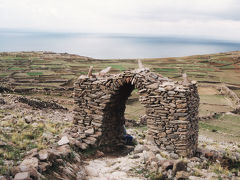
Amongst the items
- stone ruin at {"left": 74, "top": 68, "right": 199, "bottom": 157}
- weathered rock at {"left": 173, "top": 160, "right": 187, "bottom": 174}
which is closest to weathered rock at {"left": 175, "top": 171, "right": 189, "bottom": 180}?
weathered rock at {"left": 173, "top": 160, "right": 187, "bottom": 174}

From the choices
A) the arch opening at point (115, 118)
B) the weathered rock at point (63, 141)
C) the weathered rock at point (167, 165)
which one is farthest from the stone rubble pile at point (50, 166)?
the arch opening at point (115, 118)

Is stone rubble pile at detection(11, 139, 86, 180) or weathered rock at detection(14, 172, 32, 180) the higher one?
weathered rock at detection(14, 172, 32, 180)

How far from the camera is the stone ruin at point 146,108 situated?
10375mm

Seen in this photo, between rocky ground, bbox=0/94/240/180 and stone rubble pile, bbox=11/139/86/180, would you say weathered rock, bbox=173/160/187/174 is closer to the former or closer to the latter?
rocky ground, bbox=0/94/240/180

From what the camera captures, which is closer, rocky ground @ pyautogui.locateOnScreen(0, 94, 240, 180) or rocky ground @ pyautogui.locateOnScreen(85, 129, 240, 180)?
rocky ground @ pyautogui.locateOnScreen(0, 94, 240, 180)

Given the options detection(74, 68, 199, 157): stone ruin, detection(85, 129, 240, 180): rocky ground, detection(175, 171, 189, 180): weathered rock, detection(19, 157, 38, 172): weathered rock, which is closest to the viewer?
detection(19, 157, 38, 172): weathered rock

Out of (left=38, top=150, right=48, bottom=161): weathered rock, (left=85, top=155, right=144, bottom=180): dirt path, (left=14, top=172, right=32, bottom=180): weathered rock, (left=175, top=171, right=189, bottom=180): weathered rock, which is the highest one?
(left=14, top=172, right=32, bottom=180): weathered rock

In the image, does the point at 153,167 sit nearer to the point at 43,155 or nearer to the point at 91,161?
the point at 91,161

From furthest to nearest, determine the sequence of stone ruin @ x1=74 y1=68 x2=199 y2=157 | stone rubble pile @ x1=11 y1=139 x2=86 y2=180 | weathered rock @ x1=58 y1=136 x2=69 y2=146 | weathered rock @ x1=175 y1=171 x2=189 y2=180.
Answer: stone ruin @ x1=74 y1=68 x2=199 y2=157 < weathered rock @ x1=58 y1=136 x2=69 y2=146 < weathered rock @ x1=175 y1=171 x2=189 y2=180 < stone rubble pile @ x1=11 y1=139 x2=86 y2=180

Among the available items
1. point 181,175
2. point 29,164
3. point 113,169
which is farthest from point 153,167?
point 29,164

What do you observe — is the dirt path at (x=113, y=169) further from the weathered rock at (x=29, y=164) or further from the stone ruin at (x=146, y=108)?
the weathered rock at (x=29, y=164)

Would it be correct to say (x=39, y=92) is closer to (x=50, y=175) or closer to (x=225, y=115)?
(x=225, y=115)

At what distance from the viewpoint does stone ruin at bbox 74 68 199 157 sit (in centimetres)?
1038

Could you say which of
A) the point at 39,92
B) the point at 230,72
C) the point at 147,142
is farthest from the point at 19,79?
the point at 230,72
